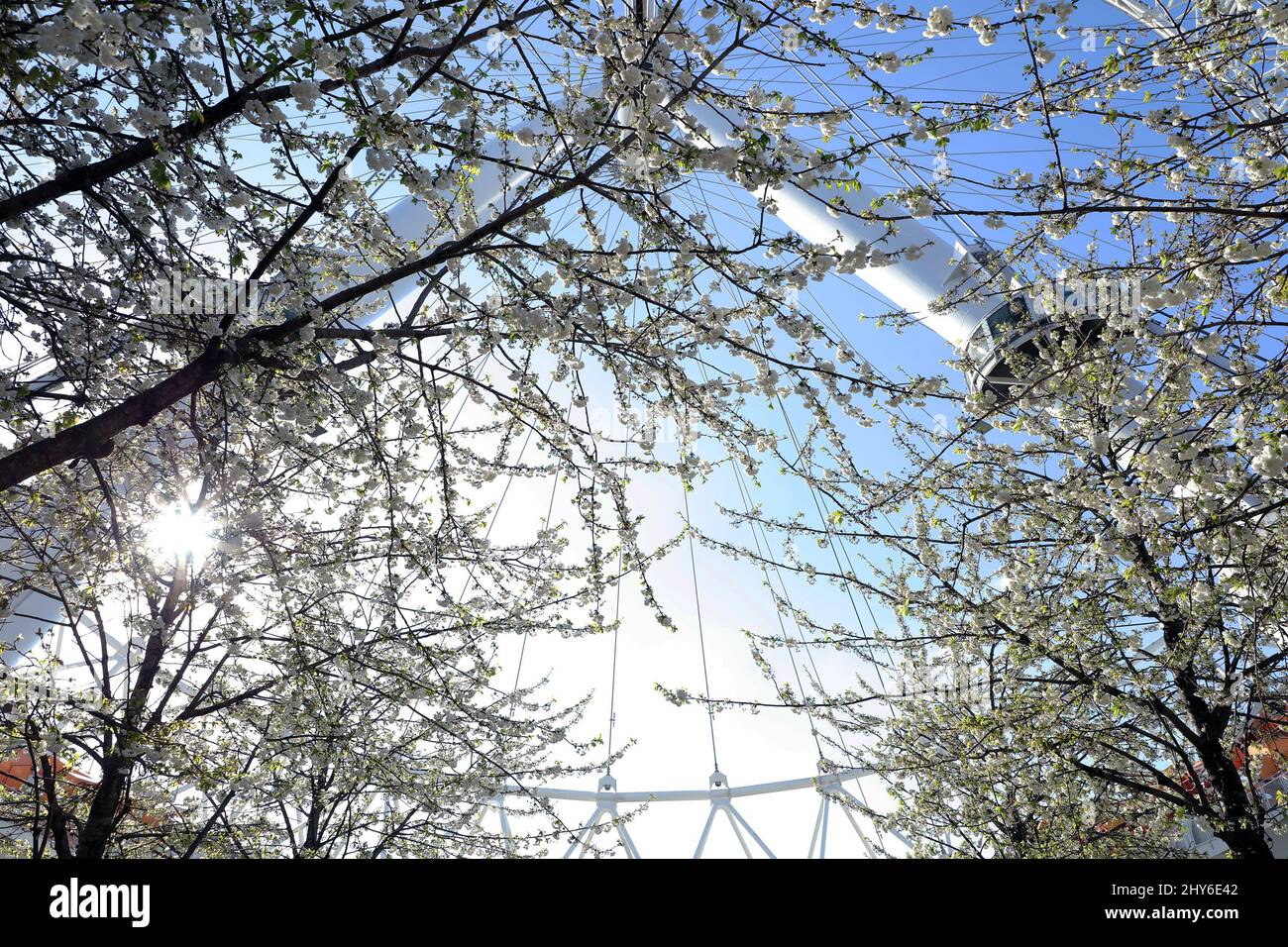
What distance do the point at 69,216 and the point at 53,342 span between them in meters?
0.80

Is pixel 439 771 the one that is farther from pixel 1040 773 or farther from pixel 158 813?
pixel 1040 773

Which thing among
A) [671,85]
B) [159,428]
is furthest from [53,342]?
[671,85]

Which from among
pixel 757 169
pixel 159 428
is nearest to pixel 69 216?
pixel 159 428

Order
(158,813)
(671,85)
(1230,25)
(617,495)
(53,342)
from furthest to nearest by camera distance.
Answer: (158,813)
(617,495)
(53,342)
(1230,25)
(671,85)

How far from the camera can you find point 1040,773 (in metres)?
4.91

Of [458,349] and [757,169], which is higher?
[458,349]

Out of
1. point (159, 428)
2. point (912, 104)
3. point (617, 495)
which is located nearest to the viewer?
point (912, 104)

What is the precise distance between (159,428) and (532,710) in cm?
407

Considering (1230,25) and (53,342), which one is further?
(53,342)

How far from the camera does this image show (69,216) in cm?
374
